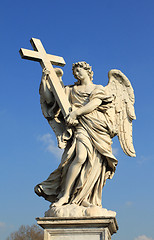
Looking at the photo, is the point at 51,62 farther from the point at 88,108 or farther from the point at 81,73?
the point at 88,108

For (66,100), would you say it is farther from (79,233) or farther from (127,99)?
(79,233)

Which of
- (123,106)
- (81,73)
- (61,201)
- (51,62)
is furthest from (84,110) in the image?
(61,201)

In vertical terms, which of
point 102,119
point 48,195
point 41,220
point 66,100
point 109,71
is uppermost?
point 109,71

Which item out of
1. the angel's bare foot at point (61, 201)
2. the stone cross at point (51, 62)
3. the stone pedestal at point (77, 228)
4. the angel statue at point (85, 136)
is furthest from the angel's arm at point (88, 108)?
the stone pedestal at point (77, 228)

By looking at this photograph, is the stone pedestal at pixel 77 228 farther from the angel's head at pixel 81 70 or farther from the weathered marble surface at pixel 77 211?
the angel's head at pixel 81 70

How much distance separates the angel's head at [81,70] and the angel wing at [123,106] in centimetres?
43

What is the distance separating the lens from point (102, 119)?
6457 millimetres

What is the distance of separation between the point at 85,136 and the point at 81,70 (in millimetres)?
1263

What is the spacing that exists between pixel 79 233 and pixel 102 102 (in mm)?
2240

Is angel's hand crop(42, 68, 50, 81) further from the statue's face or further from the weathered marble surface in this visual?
the weathered marble surface

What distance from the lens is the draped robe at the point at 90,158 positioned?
616 cm

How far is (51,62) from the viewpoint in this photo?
7191 mm

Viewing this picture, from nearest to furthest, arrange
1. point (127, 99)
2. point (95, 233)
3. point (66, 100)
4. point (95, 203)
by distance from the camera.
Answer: point (95, 233)
point (95, 203)
point (66, 100)
point (127, 99)
